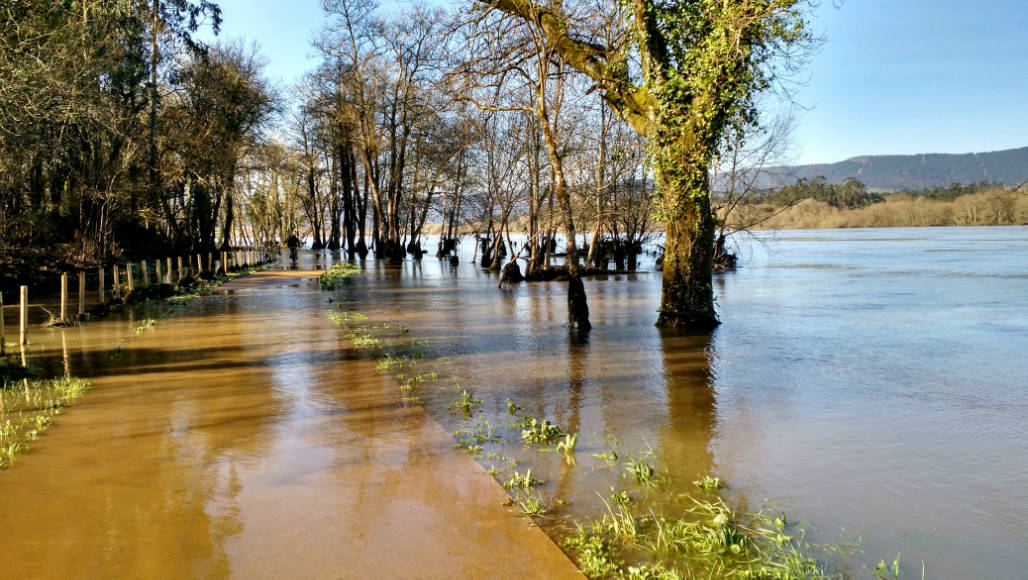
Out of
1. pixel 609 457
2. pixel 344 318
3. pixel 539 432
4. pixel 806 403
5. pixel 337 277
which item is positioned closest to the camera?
pixel 609 457

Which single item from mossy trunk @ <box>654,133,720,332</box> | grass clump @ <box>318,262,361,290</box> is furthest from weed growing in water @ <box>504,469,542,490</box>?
grass clump @ <box>318,262,361,290</box>

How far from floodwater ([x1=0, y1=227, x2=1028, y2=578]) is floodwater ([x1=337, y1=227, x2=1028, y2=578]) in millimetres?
32

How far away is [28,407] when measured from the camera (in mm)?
6773

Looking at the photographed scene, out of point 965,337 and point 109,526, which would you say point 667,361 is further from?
point 109,526

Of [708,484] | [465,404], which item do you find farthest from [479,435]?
[708,484]

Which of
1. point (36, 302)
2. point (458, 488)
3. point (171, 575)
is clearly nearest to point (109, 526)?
point (171, 575)

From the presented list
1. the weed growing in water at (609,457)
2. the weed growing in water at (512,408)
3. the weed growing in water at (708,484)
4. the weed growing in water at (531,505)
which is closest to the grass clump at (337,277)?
the weed growing in water at (512,408)

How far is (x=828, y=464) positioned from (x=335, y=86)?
110 feet

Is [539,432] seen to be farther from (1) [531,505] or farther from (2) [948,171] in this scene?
(2) [948,171]

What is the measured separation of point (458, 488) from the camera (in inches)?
186

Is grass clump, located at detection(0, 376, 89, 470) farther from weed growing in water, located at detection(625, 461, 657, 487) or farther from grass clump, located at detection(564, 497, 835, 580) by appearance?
weed growing in water, located at detection(625, 461, 657, 487)

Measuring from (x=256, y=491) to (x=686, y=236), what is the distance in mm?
8817

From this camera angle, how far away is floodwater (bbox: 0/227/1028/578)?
388 cm

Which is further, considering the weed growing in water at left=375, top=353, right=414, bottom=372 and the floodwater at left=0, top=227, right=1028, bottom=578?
the weed growing in water at left=375, top=353, right=414, bottom=372
